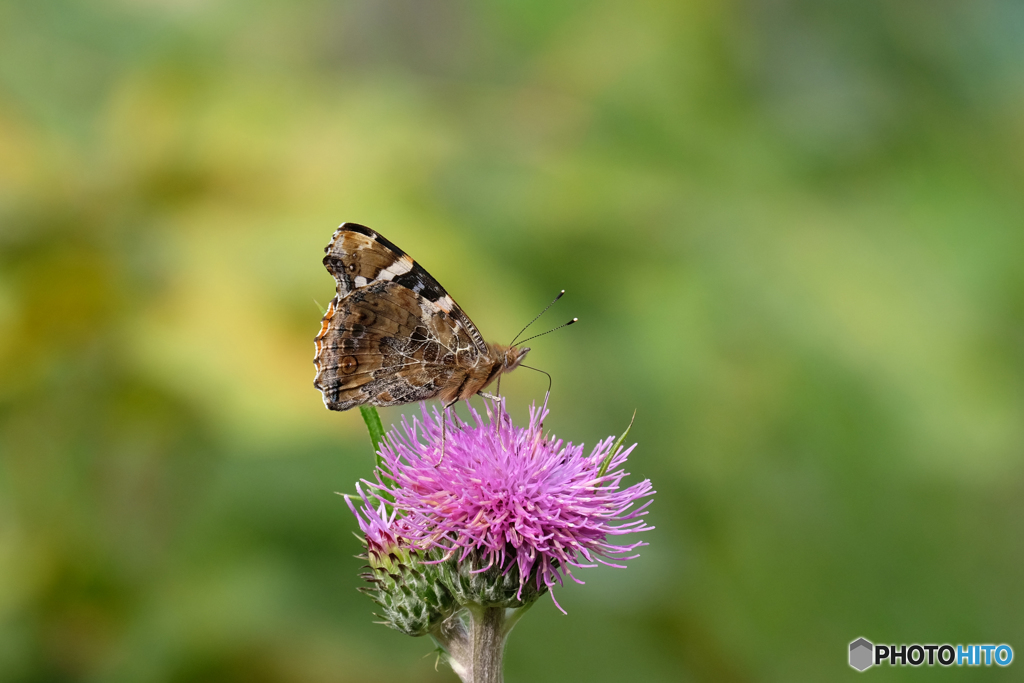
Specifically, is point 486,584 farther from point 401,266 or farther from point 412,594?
point 401,266

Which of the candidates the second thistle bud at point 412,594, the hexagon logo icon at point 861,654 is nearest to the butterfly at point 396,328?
the second thistle bud at point 412,594

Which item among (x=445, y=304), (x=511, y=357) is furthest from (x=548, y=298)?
(x=445, y=304)

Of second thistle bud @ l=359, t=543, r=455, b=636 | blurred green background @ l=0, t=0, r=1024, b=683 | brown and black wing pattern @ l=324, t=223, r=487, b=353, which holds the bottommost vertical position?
second thistle bud @ l=359, t=543, r=455, b=636

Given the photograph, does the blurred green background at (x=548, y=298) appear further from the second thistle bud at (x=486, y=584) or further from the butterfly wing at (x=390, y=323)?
the second thistle bud at (x=486, y=584)

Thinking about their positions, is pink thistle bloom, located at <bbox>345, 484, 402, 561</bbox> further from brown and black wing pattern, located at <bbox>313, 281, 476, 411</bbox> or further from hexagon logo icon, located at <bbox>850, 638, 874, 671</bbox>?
hexagon logo icon, located at <bbox>850, 638, 874, 671</bbox>

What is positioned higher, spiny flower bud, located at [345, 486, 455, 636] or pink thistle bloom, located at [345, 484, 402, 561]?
pink thistle bloom, located at [345, 484, 402, 561]

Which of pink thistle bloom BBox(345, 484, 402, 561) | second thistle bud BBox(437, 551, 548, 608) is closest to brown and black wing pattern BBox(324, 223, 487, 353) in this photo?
pink thistle bloom BBox(345, 484, 402, 561)
